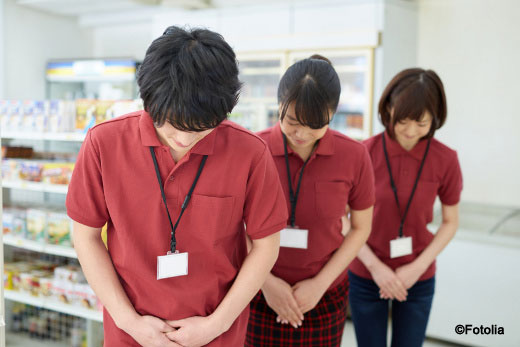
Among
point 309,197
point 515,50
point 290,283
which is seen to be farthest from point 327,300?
point 515,50

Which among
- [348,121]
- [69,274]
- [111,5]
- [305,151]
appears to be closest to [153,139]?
[305,151]

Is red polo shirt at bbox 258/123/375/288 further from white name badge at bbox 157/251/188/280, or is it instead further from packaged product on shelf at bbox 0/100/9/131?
packaged product on shelf at bbox 0/100/9/131

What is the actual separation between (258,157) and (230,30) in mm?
3961

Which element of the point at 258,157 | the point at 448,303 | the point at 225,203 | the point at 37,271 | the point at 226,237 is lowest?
the point at 448,303

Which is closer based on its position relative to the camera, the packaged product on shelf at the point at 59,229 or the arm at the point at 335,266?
the arm at the point at 335,266

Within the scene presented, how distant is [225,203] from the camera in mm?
1396

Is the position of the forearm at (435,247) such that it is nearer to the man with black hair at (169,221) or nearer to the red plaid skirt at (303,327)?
the red plaid skirt at (303,327)

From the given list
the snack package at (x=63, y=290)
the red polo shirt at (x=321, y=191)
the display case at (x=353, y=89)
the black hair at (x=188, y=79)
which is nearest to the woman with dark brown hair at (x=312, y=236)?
the red polo shirt at (x=321, y=191)

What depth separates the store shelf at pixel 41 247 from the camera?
316 cm

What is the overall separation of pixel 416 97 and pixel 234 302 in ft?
3.74

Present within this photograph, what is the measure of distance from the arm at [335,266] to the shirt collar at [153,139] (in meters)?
0.66

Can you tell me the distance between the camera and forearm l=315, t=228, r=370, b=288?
5.92 feet

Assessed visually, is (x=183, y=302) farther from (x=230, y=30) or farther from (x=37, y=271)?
(x=230, y=30)

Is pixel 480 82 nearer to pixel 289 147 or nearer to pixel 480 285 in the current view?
pixel 480 285
